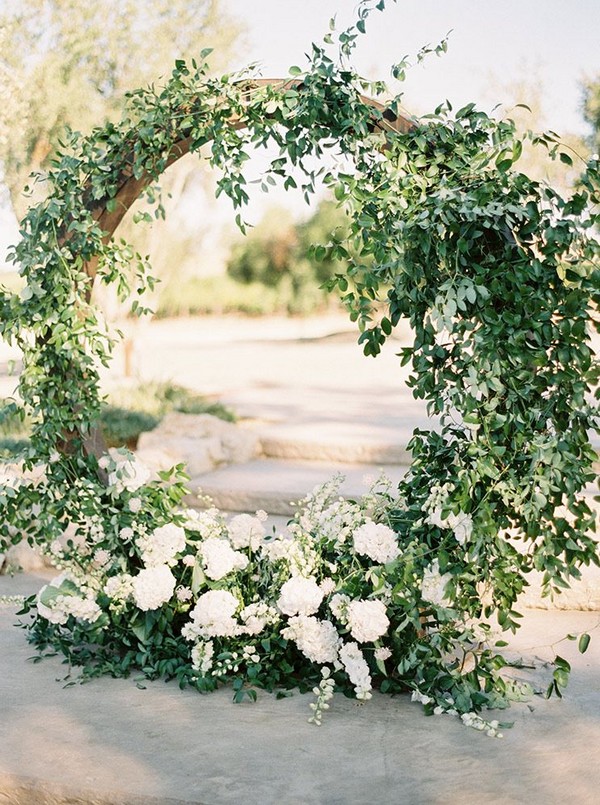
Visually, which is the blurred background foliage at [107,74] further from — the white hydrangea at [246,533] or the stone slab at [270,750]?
the stone slab at [270,750]

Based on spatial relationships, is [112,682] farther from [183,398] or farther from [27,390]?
[183,398]

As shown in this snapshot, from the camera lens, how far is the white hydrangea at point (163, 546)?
11.3ft

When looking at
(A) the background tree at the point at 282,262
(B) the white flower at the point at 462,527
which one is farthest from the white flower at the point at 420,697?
(A) the background tree at the point at 282,262

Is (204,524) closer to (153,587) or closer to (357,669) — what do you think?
(153,587)

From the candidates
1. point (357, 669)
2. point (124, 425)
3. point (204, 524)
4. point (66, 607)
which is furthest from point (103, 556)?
point (124, 425)

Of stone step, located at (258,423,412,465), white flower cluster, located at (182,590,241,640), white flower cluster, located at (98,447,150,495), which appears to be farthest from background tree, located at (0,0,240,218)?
white flower cluster, located at (182,590,241,640)

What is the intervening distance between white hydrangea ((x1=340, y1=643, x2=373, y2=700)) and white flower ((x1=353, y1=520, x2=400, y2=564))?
312 mm

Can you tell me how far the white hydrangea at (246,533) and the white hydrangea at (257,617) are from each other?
0.31 metres

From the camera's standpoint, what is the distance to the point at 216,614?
10.6 ft

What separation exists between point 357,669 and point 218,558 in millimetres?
639

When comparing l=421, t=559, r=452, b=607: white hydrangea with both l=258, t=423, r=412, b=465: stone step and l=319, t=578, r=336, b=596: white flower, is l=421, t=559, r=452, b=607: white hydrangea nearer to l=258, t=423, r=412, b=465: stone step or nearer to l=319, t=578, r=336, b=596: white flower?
l=319, t=578, r=336, b=596: white flower

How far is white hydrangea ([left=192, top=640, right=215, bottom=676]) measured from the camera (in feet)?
10.7

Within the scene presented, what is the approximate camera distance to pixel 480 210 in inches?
110

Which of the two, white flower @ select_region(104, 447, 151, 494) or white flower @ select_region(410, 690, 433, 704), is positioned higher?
white flower @ select_region(104, 447, 151, 494)
